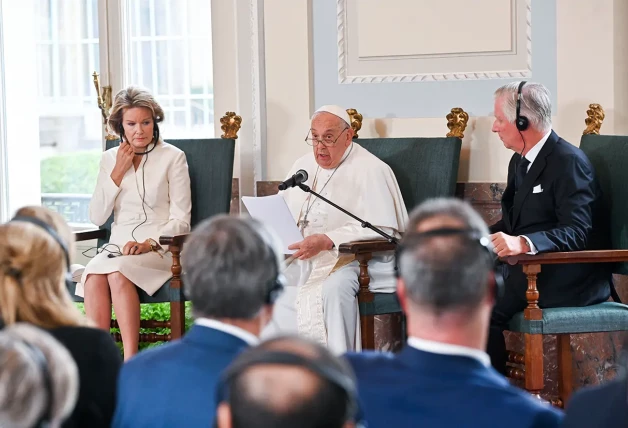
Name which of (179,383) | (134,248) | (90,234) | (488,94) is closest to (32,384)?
(179,383)

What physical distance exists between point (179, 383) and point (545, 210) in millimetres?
2642

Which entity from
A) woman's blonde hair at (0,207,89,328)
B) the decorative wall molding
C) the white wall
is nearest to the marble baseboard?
the white wall

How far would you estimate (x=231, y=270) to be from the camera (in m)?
1.87

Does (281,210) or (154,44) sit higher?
(154,44)

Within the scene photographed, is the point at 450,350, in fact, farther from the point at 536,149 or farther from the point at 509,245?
the point at 536,149

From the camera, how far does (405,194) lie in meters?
4.90

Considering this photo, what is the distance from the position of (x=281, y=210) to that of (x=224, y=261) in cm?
270

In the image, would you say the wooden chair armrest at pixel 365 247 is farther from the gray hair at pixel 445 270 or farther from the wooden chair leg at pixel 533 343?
the gray hair at pixel 445 270

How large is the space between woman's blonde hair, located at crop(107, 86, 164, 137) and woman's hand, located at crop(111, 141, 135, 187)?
142mm

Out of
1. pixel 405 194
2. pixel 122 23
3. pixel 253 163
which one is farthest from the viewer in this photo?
pixel 122 23

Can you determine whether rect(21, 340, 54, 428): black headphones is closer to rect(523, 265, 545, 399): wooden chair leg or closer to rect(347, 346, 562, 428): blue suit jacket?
rect(347, 346, 562, 428): blue suit jacket

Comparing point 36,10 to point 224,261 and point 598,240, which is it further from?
point 224,261

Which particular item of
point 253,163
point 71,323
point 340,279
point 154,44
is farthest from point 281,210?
point 71,323

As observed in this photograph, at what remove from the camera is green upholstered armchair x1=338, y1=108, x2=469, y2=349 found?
444cm
